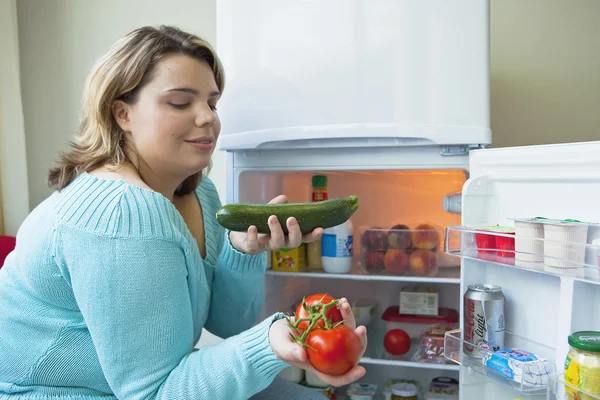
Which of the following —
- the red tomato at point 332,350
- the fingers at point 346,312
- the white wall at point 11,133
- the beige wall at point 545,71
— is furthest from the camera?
the white wall at point 11,133

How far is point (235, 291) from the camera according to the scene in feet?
4.83

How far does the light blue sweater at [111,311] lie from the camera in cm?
105

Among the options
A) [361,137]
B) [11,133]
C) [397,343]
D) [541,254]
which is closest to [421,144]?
[361,137]

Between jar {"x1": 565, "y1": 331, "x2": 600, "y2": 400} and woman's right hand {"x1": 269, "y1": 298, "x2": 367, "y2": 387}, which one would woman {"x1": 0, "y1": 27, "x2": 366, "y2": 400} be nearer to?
woman's right hand {"x1": 269, "y1": 298, "x2": 367, "y2": 387}

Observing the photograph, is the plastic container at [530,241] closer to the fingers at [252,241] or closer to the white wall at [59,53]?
the fingers at [252,241]

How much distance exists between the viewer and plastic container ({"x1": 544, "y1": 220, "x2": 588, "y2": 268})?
1.01 meters

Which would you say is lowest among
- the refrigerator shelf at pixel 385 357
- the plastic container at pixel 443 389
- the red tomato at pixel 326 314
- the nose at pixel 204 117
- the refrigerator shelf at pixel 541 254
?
the plastic container at pixel 443 389

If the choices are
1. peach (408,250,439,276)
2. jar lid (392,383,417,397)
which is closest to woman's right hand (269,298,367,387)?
peach (408,250,439,276)

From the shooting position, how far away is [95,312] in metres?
1.05

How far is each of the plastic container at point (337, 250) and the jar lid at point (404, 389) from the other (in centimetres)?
40

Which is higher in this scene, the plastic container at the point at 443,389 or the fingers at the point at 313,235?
the fingers at the point at 313,235

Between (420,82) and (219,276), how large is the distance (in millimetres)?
704

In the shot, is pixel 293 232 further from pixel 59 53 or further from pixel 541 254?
pixel 59 53

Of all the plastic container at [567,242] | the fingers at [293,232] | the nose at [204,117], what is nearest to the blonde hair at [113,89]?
the nose at [204,117]
